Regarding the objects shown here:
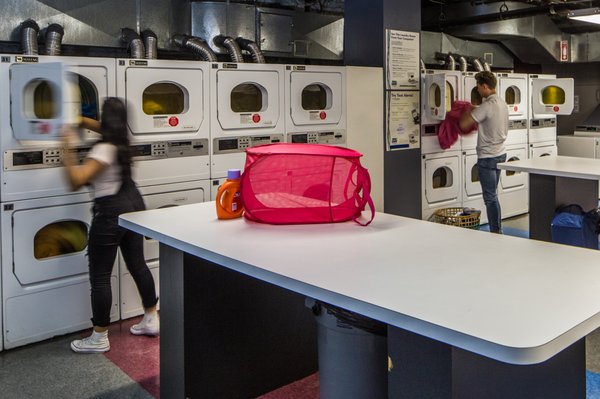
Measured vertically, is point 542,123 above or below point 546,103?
below

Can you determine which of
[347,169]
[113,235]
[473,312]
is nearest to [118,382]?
[113,235]

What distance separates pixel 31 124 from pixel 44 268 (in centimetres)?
100

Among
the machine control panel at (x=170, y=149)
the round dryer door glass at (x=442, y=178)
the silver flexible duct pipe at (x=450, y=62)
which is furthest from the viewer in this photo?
the silver flexible duct pipe at (x=450, y=62)

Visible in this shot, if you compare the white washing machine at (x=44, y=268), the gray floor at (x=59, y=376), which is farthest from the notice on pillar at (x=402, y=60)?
the gray floor at (x=59, y=376)

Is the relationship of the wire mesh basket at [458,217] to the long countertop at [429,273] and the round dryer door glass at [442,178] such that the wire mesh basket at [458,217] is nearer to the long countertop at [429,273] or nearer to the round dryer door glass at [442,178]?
the round dryer door glass at [442,178]

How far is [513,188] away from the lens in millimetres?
8305

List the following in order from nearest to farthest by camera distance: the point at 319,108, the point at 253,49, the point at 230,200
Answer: the point at 230,200, the point at 253,49, the point at 319,108

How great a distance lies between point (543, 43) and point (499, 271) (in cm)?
802

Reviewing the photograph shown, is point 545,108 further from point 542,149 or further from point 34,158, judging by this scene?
point 34,158

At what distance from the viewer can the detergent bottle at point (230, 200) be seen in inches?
119

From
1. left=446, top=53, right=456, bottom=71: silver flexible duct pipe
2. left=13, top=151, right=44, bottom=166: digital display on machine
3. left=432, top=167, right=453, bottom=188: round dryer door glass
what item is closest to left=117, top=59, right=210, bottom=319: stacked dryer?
left=13, top=151, right=44, bottom=166: digital display on machine

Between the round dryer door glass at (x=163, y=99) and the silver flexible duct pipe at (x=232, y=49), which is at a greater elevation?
the silver flexible duct pipe at (x=232, y=49)

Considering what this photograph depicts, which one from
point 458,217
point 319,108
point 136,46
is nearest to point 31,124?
point 136,46

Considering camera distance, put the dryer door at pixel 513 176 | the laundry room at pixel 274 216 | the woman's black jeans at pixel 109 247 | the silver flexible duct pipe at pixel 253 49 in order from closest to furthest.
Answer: the laundry room at pixel 274 216
the woman's black jeans at pixel 109 247
the silver flexible duct pipe at pixel 253 49
the dryer door at pixel 513 176
